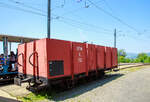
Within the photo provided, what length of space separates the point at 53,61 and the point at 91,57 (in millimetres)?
3120

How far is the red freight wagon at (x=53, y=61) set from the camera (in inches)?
182

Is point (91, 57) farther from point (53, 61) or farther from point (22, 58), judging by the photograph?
point (22, 58)

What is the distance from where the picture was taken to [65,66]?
5281 mm

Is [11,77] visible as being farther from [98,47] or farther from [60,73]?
[98,47]

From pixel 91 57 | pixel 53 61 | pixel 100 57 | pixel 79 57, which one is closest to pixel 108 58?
pixel 100 57

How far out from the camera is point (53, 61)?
15.6 ft

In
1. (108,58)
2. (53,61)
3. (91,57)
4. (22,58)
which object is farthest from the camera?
(108,58)

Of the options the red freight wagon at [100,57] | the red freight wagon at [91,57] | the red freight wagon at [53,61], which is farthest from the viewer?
the red freight wagon at [100,57]

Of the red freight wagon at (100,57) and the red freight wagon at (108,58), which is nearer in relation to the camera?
the red freight wagon at (100,57)

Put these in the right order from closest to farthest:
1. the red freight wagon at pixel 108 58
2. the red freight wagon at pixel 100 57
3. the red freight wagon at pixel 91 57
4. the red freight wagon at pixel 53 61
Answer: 1. the red freight wagon at pixel 53 61
2. the red freight wagon at pixel 91 57
3. the red freight wagon at pixel 100 57
4. the red freight wagon at pixel 108 58

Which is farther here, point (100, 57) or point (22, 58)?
point (100, 57)

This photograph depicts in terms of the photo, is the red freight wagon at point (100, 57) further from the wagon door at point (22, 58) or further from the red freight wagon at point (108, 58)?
the wagon door at point (22, 58)

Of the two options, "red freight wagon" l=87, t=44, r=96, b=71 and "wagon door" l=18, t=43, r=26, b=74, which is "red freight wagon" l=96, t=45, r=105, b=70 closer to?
"red freight wagon" l=87, t=44, r=96, b=71

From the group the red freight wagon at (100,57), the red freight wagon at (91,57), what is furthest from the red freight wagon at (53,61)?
the red freight wagon at (100,57)
